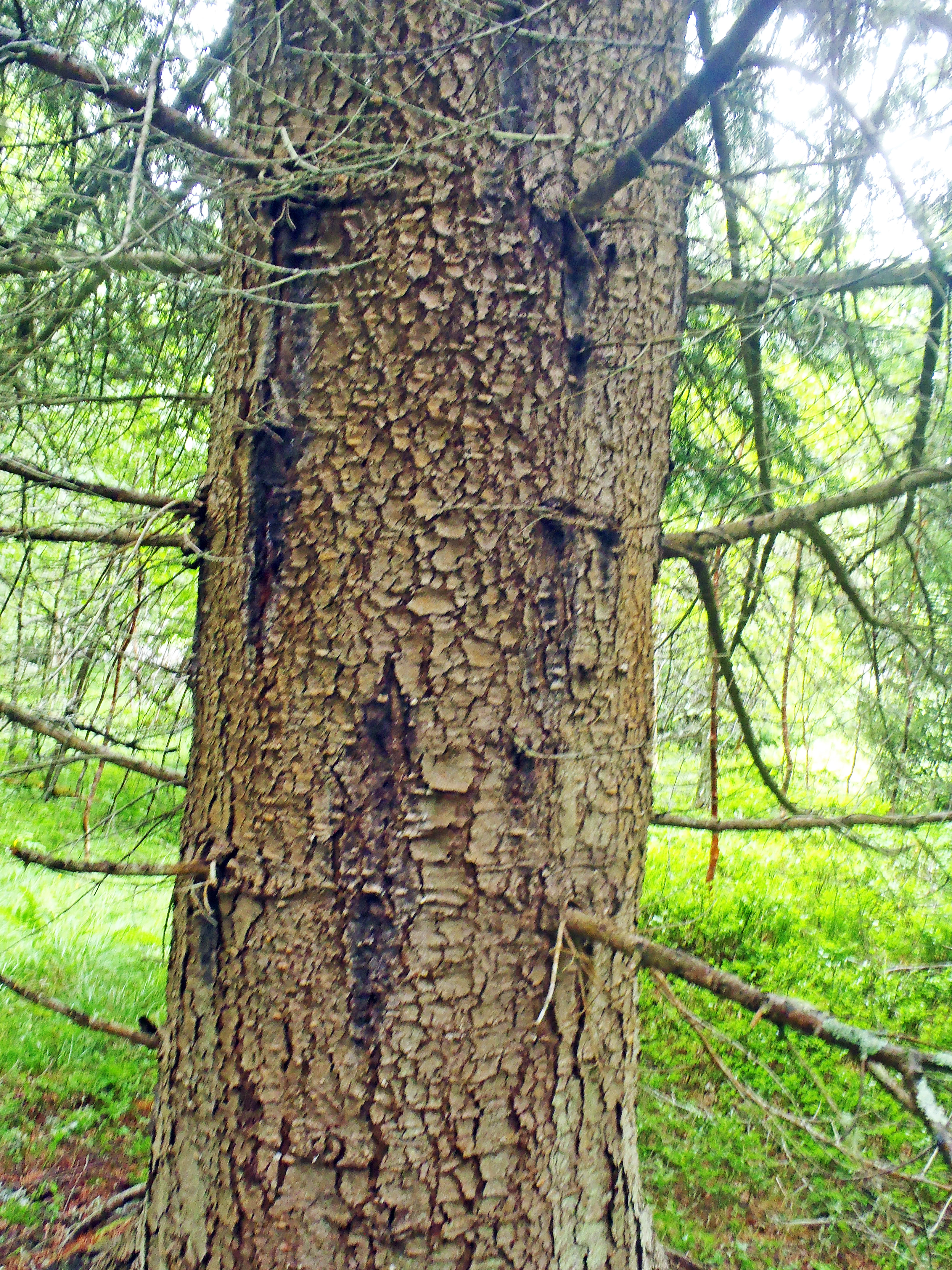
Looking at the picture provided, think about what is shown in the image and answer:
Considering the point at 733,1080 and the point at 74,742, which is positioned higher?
the point at 74,742

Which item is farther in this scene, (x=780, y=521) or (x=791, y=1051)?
(x=791, y=1051)

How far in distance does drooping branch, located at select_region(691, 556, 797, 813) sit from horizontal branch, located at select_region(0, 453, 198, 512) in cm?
131

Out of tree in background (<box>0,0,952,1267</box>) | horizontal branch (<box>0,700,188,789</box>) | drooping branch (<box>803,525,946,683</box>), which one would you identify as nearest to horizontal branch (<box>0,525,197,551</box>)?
tree in background (<box>0,0,952,1267</box>)

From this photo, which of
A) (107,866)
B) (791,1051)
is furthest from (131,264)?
(791,1051)

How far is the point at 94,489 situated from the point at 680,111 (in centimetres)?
131

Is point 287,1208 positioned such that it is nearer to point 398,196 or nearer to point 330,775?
point 330,775

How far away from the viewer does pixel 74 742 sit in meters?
1.73

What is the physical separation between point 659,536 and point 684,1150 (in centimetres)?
278

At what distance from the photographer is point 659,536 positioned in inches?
76.2

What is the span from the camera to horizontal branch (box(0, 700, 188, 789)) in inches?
67.8

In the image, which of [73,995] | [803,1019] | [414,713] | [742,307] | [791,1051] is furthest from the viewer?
[73,995]

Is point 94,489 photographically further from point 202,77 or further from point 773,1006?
point 773,1006

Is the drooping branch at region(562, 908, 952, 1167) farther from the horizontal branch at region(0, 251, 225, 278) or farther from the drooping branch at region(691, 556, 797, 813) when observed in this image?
the horizontal branch at region(0, 251, 225, 278)

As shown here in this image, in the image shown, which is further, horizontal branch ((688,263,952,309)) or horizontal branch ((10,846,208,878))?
horizontal branch ((688,263,952,309))
